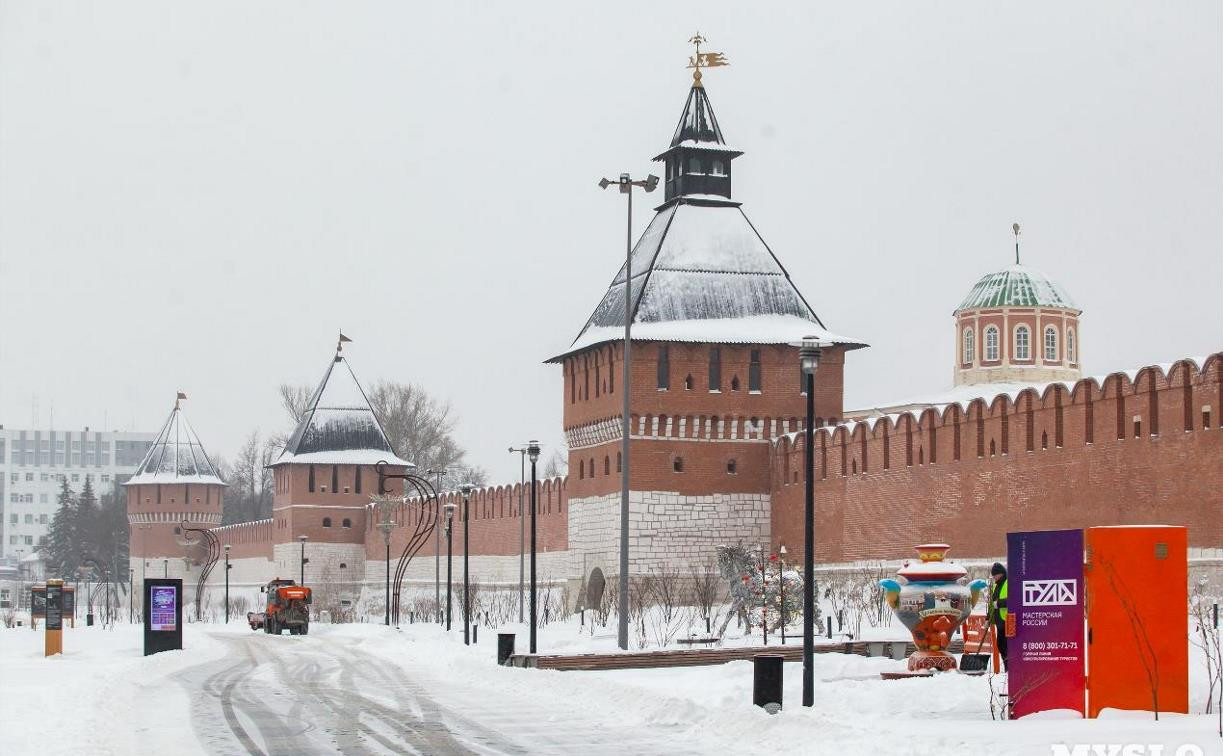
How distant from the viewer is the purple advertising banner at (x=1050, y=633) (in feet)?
43.4

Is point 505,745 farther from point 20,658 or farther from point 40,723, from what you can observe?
point 20,658

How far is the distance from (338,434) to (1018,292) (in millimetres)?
21408

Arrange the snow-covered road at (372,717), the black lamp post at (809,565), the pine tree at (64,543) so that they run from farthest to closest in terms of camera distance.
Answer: the pine tree at (64,543), the black lamp post at (809,565), the snow-covered road at (372,717)

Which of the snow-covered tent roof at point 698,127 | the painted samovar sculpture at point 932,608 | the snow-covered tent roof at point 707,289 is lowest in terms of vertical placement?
the painted samovar sculpture at point 932,608

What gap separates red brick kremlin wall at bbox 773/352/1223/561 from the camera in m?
24.7

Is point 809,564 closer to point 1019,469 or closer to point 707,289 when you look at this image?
point 1019,469

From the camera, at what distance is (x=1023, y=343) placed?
5803cm

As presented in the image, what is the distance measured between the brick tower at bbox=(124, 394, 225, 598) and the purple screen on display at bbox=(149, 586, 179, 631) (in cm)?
4442

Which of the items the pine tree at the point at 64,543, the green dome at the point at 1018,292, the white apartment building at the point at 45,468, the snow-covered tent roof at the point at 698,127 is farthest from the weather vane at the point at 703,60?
the white apartment building at the point at 45,468

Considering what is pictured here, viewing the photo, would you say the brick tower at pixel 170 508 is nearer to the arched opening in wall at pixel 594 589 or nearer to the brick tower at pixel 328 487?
the brick tower at pixel 328 487

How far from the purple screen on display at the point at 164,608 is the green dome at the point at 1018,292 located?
116 ft

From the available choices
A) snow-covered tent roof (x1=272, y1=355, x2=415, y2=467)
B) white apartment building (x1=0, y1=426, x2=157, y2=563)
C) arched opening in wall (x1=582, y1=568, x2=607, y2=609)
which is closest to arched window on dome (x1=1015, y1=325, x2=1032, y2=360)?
snow-covered tent roof (x1=272, y1=355, x2=415, y2=467)

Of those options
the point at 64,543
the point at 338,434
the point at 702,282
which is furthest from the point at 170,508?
the point at 702,282

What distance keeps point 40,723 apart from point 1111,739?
776cm
